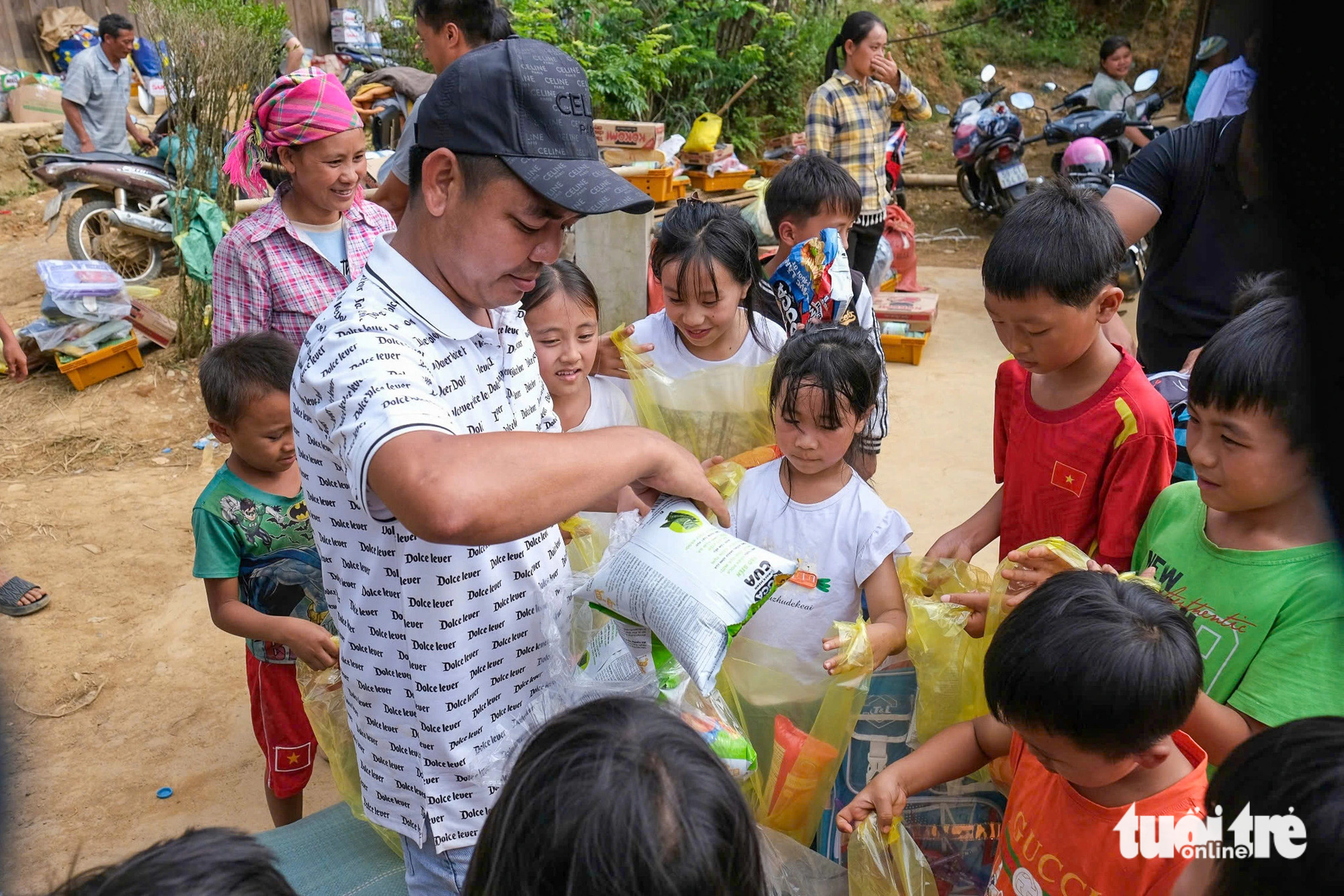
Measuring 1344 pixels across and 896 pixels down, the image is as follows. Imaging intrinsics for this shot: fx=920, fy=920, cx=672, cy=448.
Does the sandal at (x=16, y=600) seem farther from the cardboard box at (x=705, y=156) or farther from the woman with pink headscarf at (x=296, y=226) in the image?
the cardboard box at (x=705, y=156)

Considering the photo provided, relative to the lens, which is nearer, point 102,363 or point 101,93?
point 102,363

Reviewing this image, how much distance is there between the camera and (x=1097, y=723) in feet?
4.00

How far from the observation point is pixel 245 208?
4016 mm

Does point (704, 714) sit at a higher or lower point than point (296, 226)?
lower

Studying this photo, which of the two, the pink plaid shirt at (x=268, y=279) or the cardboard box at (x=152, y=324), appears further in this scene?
the cardboard box at (x=152, y=324)

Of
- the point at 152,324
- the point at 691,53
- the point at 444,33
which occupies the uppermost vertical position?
the point at 691,53

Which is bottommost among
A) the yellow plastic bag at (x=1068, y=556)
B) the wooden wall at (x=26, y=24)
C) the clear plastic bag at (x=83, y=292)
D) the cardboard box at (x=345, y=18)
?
the clear plastic bag at (x=83, y=292)

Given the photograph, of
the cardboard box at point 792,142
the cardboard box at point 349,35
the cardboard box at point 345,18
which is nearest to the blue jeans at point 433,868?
the cardboard box at point 792,142

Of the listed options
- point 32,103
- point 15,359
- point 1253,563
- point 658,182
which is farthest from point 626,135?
point 32,103

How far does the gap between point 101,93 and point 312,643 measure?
24.0ft

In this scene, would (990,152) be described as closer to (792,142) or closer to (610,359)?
(792,142)

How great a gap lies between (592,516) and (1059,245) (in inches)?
45.5

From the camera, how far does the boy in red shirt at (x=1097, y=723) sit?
122 cm

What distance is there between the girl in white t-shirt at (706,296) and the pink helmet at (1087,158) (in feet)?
18.8
